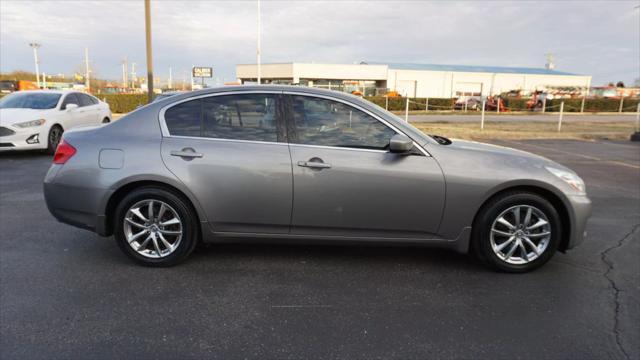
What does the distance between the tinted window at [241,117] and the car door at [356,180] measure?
0.21 m

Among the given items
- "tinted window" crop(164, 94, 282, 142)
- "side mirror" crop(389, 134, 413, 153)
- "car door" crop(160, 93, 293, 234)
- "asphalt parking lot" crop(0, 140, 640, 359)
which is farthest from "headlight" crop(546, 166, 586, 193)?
"tinted window" crop(164, 94, 282, 142)

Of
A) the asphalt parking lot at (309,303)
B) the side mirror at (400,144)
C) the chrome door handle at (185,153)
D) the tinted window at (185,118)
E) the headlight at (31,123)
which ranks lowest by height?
the asphalt parking lot at (309,303)

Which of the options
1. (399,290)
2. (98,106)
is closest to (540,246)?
(399,290)

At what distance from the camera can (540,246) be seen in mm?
4145

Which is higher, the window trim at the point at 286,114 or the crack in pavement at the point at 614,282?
the window trim at the point at 286,114

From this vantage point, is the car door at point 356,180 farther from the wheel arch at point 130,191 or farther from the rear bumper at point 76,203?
the rear bumper at point 76,203

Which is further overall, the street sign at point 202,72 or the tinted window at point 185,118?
the street sign at point 202,72

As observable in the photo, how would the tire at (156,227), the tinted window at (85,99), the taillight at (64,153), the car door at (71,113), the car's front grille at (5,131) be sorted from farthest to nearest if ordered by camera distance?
1. the tinted window at (85,99)
2. the car door at (71,113)
3. the car's front grille at (5,131)
4. the taillight at (64,153)
5. the tire at (156,227)

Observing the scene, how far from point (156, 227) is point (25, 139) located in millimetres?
7910

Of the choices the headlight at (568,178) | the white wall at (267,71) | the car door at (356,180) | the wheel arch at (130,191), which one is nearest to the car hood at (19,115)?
the wheel arch at (130,191)

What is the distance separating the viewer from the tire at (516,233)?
4.05m

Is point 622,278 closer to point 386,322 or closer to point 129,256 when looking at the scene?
point 386,322

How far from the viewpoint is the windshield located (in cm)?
1086

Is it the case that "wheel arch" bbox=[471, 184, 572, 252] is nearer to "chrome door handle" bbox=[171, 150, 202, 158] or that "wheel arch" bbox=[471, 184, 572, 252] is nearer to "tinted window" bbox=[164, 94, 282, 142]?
"tinted window" bbox=[164, 94, 282, 142]
